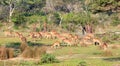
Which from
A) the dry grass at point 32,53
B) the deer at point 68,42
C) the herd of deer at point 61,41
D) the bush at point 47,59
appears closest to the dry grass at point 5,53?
the herd of deer at point 61,41

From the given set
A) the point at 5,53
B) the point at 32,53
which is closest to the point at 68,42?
the point at 32,53

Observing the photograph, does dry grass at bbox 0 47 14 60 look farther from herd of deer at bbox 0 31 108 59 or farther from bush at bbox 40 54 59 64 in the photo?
bush at bbox 40 54 59 64

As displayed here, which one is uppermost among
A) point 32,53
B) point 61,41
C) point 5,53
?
point 5,53

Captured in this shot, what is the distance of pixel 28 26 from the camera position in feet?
187

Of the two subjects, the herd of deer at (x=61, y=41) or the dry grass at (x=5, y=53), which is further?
the herd of deer at (x=61, y=41)

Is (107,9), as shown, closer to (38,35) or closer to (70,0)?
(38,35)

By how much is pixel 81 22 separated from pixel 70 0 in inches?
1267

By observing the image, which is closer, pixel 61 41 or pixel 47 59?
pixel 47 59

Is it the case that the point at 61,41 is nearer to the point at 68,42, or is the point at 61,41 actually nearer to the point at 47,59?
the point at 68,42

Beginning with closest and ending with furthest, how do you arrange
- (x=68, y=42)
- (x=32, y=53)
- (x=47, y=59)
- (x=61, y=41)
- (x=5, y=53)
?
(x=47, y=59) → (x=5, y=53) → (x=32, y=53) → (x=68, y=42) → (x=61, y=41)

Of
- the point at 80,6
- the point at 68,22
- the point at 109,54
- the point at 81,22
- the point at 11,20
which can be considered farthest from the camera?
the point at 80,6

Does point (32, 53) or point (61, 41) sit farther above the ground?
point (32, 53)

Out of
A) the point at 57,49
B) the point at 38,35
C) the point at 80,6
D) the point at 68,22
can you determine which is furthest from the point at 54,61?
the point at 80,6

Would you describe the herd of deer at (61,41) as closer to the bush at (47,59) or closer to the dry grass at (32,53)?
the dry grass at (32,53)
